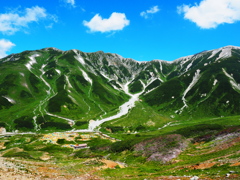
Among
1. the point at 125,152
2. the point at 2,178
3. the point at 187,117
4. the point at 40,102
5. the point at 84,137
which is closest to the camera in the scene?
the point at 2,178

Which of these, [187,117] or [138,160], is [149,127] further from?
[138,160]

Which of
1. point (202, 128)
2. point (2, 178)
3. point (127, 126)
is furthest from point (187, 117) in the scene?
point (2, 178)

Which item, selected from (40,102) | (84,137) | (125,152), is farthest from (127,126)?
(40,102)

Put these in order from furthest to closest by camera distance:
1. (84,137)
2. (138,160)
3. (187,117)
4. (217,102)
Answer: (217,102) < (187,117) < (84,137) < (138,160)

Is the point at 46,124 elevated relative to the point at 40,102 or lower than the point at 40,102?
lower

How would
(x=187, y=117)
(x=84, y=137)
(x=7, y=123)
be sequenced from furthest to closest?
1. (x=187, y=117)
2. (x=7, y=123)
3. (x=84, y=137)

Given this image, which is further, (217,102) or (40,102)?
(40,102)

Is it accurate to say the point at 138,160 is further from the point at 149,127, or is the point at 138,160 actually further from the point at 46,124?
the point at 46,124

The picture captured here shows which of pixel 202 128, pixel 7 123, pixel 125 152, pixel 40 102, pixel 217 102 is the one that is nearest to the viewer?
pixel 125 152

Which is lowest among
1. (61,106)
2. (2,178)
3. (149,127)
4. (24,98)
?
(149,127)
